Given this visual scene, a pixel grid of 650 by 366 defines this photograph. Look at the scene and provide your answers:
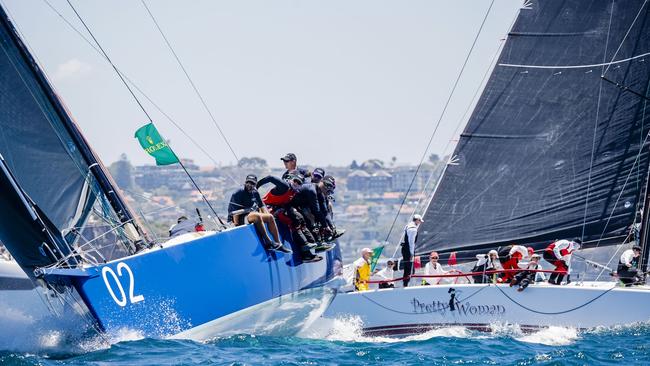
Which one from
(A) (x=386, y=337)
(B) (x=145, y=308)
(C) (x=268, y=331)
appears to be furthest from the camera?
(A) (x=386, y=337)

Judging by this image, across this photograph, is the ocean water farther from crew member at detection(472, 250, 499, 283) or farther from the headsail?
the headsail

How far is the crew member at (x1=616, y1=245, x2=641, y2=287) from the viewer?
45.2ft

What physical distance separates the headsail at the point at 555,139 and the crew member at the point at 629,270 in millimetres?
1158

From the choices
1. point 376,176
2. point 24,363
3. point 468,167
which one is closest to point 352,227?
point 376,176

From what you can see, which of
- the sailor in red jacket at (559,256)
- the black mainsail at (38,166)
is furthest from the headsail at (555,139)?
the black mainsail at (38,166)

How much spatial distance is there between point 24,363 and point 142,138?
3024mm

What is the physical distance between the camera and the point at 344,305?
46.0 ft

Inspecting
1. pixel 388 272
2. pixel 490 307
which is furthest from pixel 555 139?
pixel 490 307

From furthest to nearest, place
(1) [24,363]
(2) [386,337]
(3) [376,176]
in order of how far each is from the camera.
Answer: (3) [376,176] → (2) [386,337] → (1) [24,363]

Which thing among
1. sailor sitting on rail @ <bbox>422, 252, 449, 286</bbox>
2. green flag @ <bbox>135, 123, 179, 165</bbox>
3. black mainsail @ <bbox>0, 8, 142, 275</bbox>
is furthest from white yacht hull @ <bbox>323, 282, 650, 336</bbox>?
black mainsail @ <bbox>0, 8, 142, 275</bbox>

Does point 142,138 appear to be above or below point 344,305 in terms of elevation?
above

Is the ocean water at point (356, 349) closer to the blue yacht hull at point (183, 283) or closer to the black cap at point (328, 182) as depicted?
the blue yacht hull at point (183, 283)

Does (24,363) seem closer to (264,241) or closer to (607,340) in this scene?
(264,241)

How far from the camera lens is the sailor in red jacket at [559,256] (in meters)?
14.1
